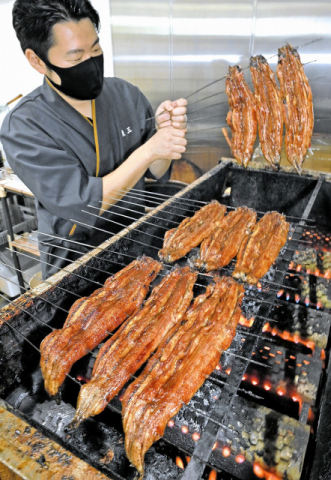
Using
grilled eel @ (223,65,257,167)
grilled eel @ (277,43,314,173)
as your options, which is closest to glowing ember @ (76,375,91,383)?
grilled eel @ (223,65,257,167)

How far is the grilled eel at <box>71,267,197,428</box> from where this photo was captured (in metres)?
1.51

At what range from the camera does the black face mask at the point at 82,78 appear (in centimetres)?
270

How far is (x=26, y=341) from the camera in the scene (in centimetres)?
178

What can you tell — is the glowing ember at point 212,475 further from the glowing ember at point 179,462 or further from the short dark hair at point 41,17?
the short dark hair at point 41,17

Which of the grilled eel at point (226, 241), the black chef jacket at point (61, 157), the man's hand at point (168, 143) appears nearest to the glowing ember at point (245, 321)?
the grilled eel at point (226, 241)

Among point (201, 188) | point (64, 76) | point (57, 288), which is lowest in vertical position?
point (57, 288)

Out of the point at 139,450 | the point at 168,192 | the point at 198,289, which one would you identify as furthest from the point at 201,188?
the point at 139,450

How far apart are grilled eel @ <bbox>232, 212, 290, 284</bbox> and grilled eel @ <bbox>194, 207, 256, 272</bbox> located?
0.22ft

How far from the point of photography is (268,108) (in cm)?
333

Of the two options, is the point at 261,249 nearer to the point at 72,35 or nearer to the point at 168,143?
the point at 168,143

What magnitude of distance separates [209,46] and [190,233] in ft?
10.7

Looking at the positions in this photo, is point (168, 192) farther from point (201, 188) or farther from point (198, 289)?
point (198, 289)

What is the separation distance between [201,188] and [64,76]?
1.55 meters

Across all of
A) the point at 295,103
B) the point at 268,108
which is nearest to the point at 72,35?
the point at 268,108
